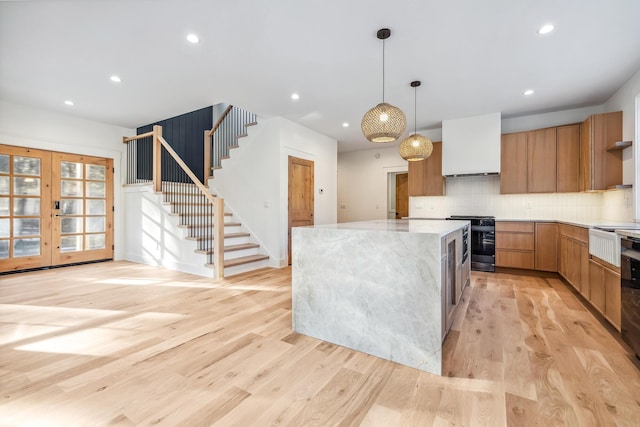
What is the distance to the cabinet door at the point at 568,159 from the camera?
4.38m

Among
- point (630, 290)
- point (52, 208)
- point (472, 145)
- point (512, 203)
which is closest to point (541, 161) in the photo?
point (512, 203)

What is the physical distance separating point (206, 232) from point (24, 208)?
9.71ft

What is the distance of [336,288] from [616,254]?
228 centimetres

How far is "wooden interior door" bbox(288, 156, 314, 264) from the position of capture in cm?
545

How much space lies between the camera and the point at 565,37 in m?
2.77

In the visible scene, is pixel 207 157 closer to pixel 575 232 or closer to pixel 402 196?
pixel 402 196

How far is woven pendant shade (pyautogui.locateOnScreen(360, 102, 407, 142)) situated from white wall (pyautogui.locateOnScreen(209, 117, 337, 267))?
275 cm

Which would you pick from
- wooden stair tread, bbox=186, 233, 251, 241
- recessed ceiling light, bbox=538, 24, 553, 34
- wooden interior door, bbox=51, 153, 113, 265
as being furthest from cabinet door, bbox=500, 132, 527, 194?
wooden interior door, bbox=51, 153, 113, 265

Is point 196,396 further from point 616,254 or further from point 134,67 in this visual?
point 134,67

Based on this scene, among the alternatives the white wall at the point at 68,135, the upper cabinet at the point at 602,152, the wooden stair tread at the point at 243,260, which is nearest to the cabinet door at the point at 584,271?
the upper cabinet at the point at 602,152

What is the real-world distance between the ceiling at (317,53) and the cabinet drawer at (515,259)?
2.30m

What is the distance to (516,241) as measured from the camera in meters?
4.56

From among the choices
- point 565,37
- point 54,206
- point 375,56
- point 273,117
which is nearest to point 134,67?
point 273,117

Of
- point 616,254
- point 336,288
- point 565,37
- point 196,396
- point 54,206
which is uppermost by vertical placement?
point 565,37
